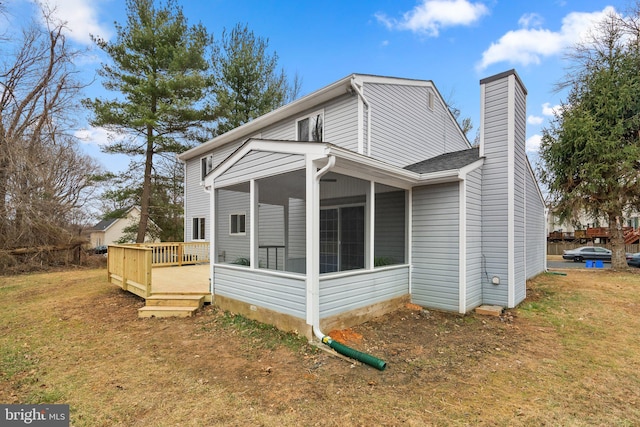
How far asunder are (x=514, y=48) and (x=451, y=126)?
225 inches

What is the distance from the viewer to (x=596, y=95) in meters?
12.5

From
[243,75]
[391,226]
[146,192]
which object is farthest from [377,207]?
[243,75]

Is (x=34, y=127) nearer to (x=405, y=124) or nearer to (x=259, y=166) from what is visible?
(x=259, y=166)

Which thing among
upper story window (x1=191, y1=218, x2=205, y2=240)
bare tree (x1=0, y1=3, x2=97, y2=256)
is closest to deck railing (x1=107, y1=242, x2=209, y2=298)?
upper story window (x1=191, y1=218, x2=205, y2=240)

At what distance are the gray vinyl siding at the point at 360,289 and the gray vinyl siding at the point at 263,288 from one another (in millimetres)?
362

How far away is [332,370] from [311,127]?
677 centimetres

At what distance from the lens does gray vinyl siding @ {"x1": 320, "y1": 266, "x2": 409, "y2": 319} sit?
4758 millimetres

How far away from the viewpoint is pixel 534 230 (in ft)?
36.8

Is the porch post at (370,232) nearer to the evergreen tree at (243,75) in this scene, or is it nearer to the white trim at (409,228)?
the white trim at (409,228)

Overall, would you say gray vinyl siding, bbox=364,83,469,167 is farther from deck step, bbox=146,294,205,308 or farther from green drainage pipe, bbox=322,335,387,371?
deck step, bbox=146,294,205,308

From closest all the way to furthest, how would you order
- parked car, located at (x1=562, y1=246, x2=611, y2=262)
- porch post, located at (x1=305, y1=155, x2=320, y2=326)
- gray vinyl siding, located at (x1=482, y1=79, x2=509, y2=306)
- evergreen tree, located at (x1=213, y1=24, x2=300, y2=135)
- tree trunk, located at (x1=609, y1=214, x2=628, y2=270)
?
porch post, located at (x1=305, y1=155, x2=320, y2=326) < gray vinyl siding, located at (x1=482, y1=79, x2=509, y2=306) < tree trunk, located at (x1=609, y1=214, x2=628, y2=270) < evergreen tree, located at (x1=213, y1=24, x2=300, y2=135) < parked car, located at (x1=562, y1=246, x2=611, y2=262)

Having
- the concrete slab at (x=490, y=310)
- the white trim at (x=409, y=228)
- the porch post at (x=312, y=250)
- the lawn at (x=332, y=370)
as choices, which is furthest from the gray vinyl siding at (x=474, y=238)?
the porch post at (x=312, y=250)

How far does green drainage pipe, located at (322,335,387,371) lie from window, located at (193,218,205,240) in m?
10.9

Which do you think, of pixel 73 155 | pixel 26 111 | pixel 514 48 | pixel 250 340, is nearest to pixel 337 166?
pixel 250 340
